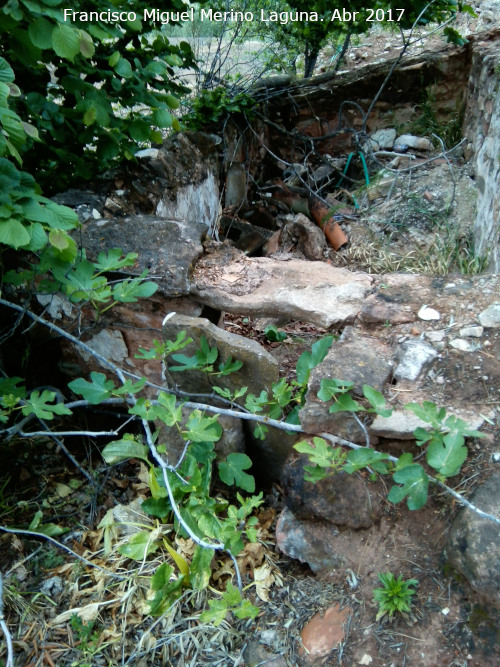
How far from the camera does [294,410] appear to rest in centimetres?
196

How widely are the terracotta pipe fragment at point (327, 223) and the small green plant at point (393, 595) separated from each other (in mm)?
2943

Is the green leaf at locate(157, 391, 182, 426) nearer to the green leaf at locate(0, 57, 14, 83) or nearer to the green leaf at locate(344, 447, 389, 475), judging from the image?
the green leaf at locate(344, 447, 389, 475)

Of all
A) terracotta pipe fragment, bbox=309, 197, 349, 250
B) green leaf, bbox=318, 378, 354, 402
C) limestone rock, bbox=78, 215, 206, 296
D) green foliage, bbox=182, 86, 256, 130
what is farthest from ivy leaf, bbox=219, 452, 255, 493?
green foliage, bbox=182, 86, 256, 130

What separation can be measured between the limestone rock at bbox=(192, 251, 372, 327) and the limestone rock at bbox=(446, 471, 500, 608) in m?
0.89

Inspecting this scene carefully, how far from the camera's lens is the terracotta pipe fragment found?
13.5 ft

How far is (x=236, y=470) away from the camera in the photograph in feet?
6.20

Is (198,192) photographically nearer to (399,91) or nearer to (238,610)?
(399,91)

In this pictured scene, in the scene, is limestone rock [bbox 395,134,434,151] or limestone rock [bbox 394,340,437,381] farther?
limestone rock [bbox 395,134,434,151]

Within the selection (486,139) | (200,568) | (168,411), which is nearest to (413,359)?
(168,411)

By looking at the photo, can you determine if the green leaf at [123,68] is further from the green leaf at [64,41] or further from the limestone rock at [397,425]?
the limestone rock at [397,425]

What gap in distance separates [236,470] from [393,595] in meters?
0.65

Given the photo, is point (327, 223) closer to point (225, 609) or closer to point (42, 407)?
point (42, 407)

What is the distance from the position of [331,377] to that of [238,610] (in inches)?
31.0

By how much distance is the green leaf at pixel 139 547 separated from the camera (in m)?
1.85
